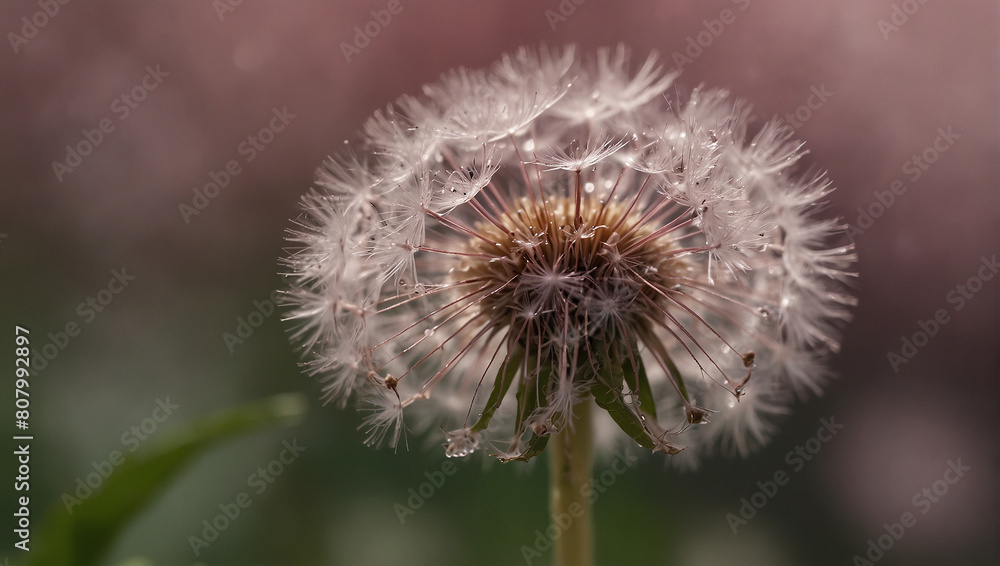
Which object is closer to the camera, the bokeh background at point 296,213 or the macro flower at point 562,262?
the macro flower at point 562,262

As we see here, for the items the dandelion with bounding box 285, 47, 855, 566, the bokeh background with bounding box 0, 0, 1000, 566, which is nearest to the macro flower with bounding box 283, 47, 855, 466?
the dandelion with bounding box 285, 47, 855, 566

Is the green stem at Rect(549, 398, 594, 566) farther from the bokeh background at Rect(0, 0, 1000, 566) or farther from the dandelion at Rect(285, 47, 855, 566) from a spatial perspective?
the bokeh background at Rect(0, 0, 1000, 566)

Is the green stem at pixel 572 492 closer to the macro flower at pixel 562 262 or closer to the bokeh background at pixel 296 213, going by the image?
the macro flower at pixel 562 262

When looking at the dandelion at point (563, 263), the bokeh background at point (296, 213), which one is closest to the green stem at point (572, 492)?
the dandelion at point (563, 263)

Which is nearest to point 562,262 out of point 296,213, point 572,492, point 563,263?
point 563,263

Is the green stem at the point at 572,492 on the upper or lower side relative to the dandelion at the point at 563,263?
lower

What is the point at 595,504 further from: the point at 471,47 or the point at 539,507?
the point at 471,47

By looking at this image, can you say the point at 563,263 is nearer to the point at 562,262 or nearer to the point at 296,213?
the point at 562,262
